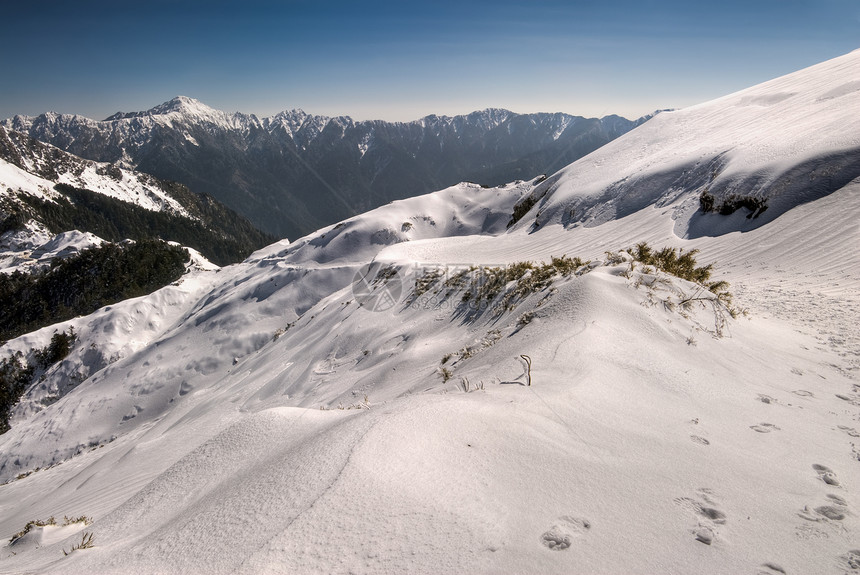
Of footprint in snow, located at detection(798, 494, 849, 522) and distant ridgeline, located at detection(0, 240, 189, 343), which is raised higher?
distant ridgeline, located at detection(0, 240, 189, 343)

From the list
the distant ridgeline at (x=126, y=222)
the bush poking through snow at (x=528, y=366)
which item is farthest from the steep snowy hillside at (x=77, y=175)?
the bush poking through snow at (x=528, y=366)

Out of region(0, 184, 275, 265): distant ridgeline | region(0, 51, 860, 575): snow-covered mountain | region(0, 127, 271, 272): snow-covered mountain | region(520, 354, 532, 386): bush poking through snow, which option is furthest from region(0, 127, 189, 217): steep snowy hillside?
region(520, 354, 532, 386): bush poking through snow

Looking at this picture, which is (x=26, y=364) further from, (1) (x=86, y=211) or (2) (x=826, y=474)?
(1) (x=86, y=211)

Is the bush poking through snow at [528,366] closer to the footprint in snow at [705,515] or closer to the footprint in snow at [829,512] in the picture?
the footprint in snow at [705,515]

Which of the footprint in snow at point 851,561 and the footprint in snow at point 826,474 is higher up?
the footprint in snow at point 851,561

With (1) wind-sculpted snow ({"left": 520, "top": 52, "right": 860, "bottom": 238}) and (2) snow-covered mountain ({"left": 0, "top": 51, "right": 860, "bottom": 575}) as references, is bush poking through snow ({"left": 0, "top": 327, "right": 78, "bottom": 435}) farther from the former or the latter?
(1) wind-sculpted snow ({"left": 520, "top": 52, "right": 860, "bottom": 238})
